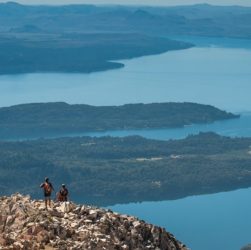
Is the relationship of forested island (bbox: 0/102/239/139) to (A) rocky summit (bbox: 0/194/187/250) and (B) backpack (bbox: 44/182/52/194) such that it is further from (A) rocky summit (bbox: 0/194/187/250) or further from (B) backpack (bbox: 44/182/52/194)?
(A) rocky summit (bbox: 0/194/187/250)

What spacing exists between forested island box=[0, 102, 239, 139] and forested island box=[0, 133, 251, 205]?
18.3m

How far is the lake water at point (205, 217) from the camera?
285 feet

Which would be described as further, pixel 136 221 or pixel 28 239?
pixel 136 221

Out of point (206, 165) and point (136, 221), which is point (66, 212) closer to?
point (136, 221)

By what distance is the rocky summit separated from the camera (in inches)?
776

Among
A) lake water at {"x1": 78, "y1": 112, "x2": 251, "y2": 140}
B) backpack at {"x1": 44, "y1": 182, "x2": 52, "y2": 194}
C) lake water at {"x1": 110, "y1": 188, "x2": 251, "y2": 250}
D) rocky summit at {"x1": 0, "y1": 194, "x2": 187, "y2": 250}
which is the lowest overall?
lake water at {"x1": 110, "y1": 188, "x2": 251, "y2": 250}

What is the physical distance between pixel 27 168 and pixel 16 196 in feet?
313

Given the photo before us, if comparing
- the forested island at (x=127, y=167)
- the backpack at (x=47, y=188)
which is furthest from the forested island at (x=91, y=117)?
the backpack at (x=47, y=188)

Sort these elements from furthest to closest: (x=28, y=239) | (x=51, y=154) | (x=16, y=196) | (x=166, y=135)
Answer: (x=166, y=135) → (x=51, y=154) → (x=16, y=196) → (x=28, y=239)

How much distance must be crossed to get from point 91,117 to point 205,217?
70547mm

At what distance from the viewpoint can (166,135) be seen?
15788 centimetres

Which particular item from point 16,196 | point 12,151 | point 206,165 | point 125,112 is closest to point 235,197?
point 206,165

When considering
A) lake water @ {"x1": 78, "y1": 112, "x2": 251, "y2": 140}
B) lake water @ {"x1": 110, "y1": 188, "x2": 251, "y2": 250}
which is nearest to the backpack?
lake water @ {"x1": 110, "y1": 188, "x2": 251, "y2": 250}

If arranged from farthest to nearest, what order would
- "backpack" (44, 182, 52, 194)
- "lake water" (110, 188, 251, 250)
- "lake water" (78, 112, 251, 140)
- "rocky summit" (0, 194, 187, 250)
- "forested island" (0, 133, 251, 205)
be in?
"lake water" (78, 112, 251, 140), "forested island" (0, 133, 251, 205), "lake water" (110, 188, 251, 250), "backpack" (44, 182, 52, 194), "rocky summit" (0, 194, 187, 250)
